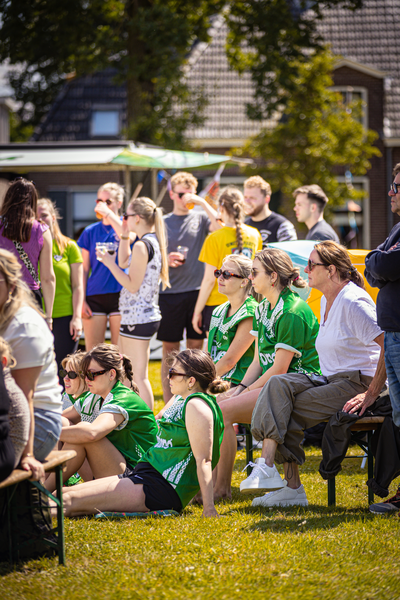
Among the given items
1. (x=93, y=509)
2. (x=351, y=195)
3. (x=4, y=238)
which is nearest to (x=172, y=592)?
(x=93, y=509)

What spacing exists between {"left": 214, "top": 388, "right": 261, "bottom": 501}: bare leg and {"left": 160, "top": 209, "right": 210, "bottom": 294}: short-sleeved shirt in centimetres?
246

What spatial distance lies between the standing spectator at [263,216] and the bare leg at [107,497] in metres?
3.55

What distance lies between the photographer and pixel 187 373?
366cm

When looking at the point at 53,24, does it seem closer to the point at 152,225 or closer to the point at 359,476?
the point at 152,225

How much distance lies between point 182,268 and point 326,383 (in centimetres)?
279

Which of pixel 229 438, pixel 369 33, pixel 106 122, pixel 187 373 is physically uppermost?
pixel 369 33

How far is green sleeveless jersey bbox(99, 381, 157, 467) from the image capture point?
153 inches

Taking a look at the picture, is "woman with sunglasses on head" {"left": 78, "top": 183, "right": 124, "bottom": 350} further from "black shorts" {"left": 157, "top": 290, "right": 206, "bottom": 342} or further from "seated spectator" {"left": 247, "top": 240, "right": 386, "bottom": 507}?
"seated spectator" {"left": 247, "top": 240, "right": 386, "bottom": 507}

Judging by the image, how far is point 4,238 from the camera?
4730 millimetres

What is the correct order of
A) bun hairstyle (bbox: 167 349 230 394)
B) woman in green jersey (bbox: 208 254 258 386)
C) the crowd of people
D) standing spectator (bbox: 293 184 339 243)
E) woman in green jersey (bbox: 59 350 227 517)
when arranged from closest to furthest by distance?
the crowd of people < woman in green jersey (bbox: 59 350 227 517) < bun hairstyle (bbox: 167 349 230 394) < woman in green jersey (bbox: 208 254 258 386) < standing spectator (bbox: 293 184 339 243)

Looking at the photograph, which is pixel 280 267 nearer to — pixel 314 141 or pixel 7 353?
pixel 7 353

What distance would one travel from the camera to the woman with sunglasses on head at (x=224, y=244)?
19.2 feet

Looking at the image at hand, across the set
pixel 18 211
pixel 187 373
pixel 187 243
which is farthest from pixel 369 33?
pixel 187 373

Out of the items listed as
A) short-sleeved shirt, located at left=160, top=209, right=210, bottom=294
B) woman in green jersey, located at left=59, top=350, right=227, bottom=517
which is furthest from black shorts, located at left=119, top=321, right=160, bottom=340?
woman in green jersey, located at left=59, top=350, right=227, bottom=517
